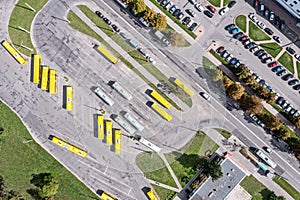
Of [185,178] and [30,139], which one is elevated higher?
[185,178]

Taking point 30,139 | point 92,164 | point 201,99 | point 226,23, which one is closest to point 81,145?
point 92,164

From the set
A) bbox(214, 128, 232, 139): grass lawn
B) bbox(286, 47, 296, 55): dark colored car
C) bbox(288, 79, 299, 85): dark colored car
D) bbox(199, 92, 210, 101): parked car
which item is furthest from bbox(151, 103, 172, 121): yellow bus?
bbox(286, 47, 296, 55): dark colored car

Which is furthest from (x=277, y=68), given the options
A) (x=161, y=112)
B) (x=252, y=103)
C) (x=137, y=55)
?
(x=137, y=55)

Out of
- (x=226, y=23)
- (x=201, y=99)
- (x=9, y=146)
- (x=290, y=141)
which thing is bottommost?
(x=9, y=146)

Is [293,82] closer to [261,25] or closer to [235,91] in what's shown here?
[235,91]

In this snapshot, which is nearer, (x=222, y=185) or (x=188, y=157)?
(x=222, y=185)

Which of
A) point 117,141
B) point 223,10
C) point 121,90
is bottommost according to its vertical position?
point 117,141

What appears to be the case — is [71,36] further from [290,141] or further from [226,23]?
[290,141]
